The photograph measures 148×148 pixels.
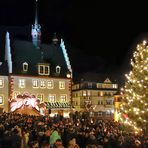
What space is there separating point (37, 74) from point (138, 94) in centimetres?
4274

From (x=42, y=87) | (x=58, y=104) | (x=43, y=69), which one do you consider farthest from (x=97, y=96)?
(x=42, y=87)

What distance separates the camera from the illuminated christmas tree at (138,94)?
28.3 m

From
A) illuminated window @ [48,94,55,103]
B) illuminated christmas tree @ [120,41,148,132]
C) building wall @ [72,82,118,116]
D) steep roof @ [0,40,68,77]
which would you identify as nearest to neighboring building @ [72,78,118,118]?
building wall @ [72,82,118,116]

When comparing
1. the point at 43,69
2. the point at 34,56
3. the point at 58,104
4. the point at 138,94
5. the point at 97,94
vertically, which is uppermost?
the point at 34,56

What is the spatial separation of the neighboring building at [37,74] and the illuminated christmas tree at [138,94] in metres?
38.7

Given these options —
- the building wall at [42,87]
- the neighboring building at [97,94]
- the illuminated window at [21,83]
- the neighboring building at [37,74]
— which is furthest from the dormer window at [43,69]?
the neighboring building at [97,94]

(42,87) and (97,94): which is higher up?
(42,87)

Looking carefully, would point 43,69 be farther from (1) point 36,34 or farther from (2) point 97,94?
(2) point 97,94

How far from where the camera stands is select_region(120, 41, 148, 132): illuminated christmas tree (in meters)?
28.3

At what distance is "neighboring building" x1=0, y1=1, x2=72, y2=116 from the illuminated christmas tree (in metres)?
38.7

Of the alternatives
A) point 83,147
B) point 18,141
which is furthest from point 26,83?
point 18,141

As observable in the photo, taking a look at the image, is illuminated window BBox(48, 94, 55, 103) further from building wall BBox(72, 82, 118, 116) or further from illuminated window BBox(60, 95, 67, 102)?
building wall BBox(72, 82, 118, 116)

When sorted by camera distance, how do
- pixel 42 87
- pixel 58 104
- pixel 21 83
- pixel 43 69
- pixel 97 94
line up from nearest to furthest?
1. pixel 21 83
2. pixel 58 104
3. pixel 42 87
4. pixel 43 69
5. pixel 97 94

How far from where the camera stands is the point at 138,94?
2878 cm
